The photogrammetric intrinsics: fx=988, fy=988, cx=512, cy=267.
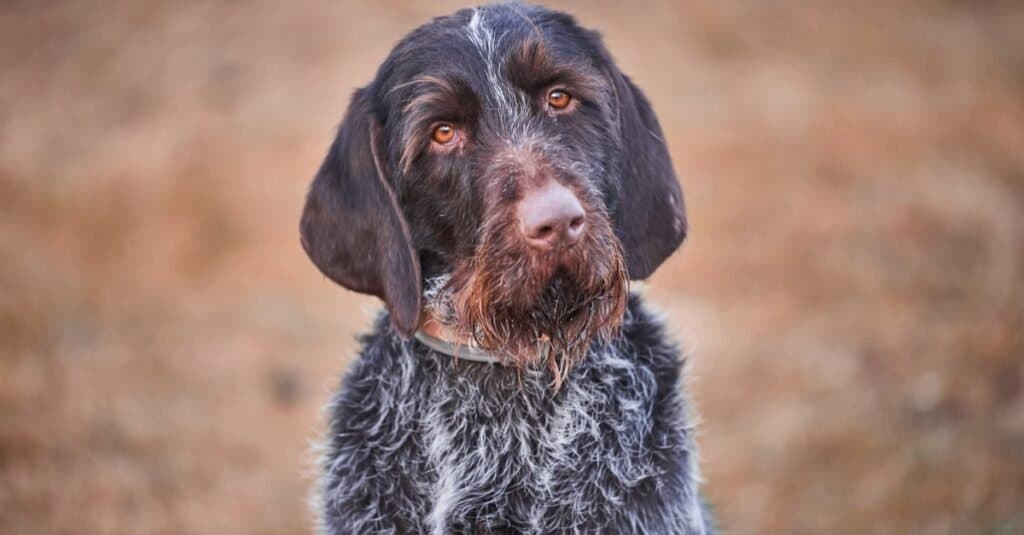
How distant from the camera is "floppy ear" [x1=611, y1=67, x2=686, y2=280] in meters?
3.10

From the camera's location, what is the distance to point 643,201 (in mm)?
3121

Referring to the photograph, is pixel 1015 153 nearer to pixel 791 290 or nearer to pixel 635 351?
pixel 791 290

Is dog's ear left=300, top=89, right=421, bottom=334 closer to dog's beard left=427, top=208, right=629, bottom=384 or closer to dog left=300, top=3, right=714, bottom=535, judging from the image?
dog left=300, top=3, right=714, bottom=535

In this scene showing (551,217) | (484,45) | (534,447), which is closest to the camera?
(551,217)

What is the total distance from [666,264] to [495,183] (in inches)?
291

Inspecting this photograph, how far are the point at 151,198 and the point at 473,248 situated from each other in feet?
29.6

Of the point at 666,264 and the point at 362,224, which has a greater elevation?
the point at 362,224

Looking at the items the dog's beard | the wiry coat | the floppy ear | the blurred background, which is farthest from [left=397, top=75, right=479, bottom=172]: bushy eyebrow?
the blurred background

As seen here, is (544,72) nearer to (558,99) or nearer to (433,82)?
(558,99)

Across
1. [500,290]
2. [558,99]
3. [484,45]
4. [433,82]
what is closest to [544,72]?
[558,99]

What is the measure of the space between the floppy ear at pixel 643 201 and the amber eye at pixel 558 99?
0.20 m

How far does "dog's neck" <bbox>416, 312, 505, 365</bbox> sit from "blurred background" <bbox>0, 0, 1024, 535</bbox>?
0.58 m

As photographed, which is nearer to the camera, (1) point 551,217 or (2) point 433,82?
(1) point 551,217

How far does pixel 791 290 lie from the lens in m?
9.32
